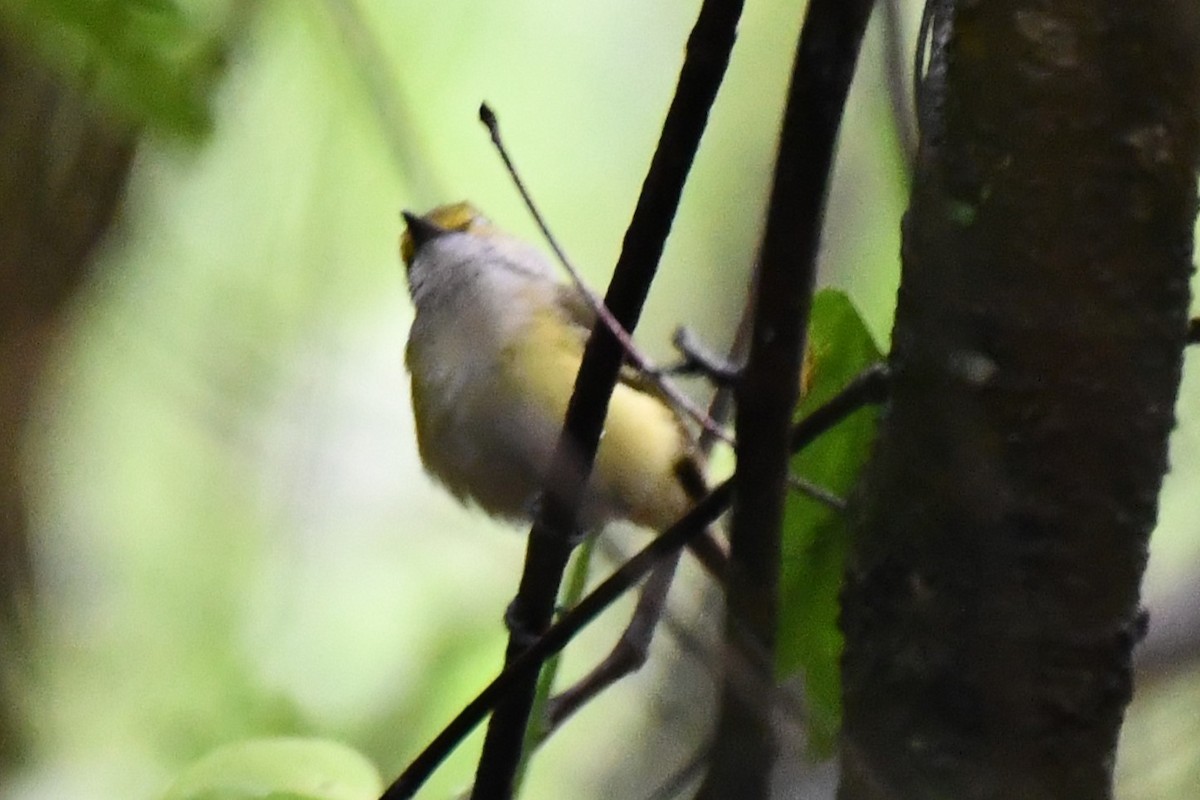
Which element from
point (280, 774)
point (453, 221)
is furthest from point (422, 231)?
point (280, 774)

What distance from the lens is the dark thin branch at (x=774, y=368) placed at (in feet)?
1.07

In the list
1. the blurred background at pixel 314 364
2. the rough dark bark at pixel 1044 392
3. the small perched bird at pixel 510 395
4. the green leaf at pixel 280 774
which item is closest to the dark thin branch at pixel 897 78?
the blurred background at pixel 314 364

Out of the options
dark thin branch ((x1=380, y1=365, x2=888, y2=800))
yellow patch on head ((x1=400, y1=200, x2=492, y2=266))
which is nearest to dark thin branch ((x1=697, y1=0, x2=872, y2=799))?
dark thin branch ((x1=380, y1=365, x2=888, y2=800))

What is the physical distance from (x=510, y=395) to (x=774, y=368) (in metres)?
0.43

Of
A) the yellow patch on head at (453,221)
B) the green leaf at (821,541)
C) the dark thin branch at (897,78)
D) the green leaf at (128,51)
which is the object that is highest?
the green leaf at (128,51)

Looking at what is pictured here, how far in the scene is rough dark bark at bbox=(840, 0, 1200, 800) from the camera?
344 mm

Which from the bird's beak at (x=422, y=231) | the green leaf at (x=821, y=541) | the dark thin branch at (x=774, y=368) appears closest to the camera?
the dark thin branch at (x=774, y=368)

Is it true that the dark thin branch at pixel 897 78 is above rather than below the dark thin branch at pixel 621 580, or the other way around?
above

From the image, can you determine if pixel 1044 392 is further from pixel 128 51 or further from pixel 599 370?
pixel 128 51

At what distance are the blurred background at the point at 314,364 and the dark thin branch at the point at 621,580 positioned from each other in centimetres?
16

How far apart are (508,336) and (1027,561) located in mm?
489

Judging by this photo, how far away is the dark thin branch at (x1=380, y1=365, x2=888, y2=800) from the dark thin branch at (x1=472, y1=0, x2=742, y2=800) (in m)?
0.02

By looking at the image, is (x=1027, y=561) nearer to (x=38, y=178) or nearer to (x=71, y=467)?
(x=38, y=178)

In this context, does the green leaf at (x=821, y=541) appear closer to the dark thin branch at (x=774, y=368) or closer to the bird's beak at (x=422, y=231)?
the dark thin branch at (x=774, y=368)
